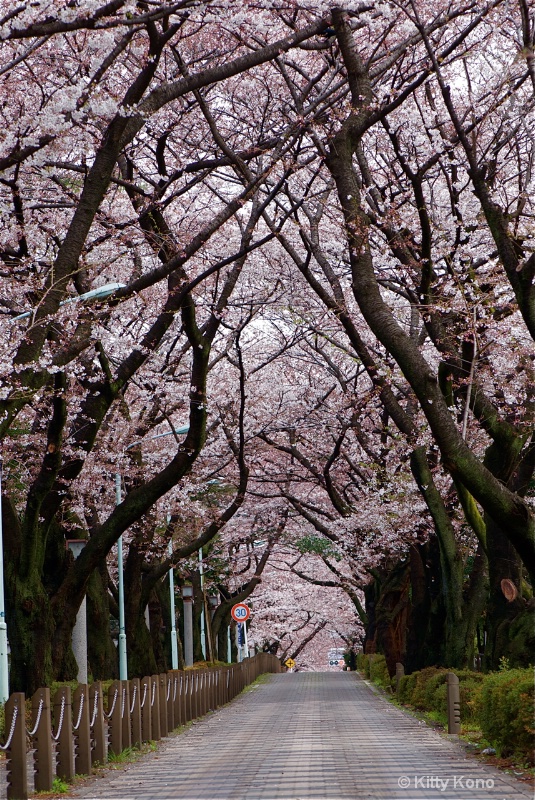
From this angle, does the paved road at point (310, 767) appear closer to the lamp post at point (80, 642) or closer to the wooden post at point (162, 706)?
the wooden post at point (162, 706)

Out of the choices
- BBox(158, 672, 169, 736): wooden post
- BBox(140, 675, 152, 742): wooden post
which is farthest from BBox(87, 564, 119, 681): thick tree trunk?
BBox(140, 675, 152, 742): wooden post

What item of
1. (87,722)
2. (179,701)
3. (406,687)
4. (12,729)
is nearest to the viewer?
(12,729)

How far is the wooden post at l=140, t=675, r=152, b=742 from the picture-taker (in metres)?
15.8

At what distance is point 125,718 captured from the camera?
14352 millimetres

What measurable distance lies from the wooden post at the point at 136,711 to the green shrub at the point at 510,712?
5.14 meters

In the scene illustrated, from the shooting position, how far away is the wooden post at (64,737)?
428 inches

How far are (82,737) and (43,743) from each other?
1412mm

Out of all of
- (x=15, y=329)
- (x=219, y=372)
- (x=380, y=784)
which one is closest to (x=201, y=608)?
(x=219, y=372)

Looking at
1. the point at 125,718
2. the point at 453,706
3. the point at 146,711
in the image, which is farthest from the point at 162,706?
the point at 453,706

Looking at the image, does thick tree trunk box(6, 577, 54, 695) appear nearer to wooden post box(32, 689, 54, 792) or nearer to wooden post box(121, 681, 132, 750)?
wooden post box(121, 681, 132, 750)

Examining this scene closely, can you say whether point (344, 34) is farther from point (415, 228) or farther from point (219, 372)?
point (219, 372)

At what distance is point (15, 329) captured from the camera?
1341 cm

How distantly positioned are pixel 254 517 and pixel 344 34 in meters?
→ 25.5

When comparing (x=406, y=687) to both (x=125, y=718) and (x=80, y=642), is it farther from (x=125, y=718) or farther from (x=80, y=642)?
(x=125, y=718)
